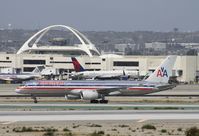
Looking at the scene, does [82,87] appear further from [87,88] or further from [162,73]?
[162,73]

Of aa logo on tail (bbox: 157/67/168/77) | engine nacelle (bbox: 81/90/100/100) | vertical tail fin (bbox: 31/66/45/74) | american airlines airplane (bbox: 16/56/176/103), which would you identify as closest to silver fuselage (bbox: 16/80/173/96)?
american airlines airplane (bbox: 16/56/176/103)

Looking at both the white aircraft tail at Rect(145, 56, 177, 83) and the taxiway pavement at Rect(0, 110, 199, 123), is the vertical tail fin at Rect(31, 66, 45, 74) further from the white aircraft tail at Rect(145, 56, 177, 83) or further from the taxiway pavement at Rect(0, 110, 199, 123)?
the taxiway pavement at Rect(0, 110, 199, 123)

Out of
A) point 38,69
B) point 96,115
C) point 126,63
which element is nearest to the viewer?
point 96,115

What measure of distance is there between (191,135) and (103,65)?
153 meters

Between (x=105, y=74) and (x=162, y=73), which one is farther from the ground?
(x=162, y=73)

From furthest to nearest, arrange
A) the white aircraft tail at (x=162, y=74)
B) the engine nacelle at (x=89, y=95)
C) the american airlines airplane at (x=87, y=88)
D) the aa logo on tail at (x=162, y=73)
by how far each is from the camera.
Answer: the aa logo on tail at (x=162, y=73) < the white aircraft tail at (x=162, y=74) < the american airlines airplane at (x=87, y=88) < the engine nacelle at (x=89, y=95)

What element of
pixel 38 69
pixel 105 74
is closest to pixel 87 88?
pixel 105 74

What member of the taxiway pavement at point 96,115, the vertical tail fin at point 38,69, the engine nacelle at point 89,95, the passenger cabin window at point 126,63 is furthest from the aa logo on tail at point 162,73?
the passenger cabin window at point 126,63

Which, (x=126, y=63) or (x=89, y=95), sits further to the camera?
(x=126, y=63)

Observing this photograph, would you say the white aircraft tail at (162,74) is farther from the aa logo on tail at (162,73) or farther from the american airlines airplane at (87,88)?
the american airlines airplane at (87,88)

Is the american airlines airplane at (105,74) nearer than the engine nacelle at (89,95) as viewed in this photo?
No

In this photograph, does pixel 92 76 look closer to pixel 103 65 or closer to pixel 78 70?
pixel 78 70

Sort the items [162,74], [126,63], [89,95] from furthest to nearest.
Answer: [126,63], [162,74], [89,95]

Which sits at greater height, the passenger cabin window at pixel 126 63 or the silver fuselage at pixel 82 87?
the passenger cabin window at pixel 126 63
